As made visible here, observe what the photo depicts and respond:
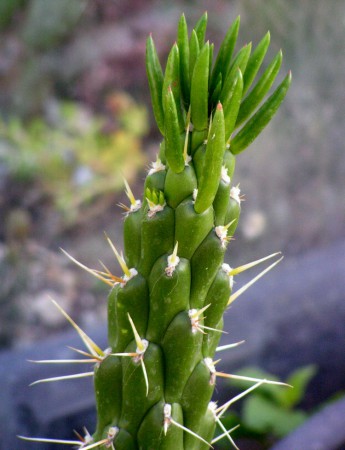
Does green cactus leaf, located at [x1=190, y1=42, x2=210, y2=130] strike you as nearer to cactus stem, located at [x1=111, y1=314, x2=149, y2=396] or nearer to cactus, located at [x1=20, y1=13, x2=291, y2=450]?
cactus, located at [x1=20, y1=13, x2=291, y2=450]

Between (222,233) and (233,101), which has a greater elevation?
(233,101)

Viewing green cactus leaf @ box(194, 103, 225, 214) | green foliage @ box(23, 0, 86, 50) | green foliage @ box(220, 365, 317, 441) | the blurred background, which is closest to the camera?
green cactus leaf @ box(194, 103, 225, 214)

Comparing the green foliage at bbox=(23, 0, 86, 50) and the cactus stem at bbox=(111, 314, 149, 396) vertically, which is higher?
the green foliage at bbox=(23, 0, 86, 50)

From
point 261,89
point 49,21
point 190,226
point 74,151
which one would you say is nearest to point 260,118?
point 261,89

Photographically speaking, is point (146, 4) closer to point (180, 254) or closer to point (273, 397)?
point (273, 397)

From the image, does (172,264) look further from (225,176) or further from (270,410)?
(270,410)

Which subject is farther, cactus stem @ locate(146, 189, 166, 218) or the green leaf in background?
the green leaf in background

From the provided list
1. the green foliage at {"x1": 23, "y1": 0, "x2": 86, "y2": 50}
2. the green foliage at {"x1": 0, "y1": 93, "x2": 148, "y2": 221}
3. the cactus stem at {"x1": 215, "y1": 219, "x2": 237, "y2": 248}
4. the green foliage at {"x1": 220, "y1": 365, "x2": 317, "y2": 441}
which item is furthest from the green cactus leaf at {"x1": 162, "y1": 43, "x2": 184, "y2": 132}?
the green foliage at {"x1": 23, "y1": 0, "x2": 86, "y2": 50}

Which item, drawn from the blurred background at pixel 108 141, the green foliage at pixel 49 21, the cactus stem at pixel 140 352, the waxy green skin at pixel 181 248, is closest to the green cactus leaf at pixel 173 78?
the waxy green skin at pixel 181 248
